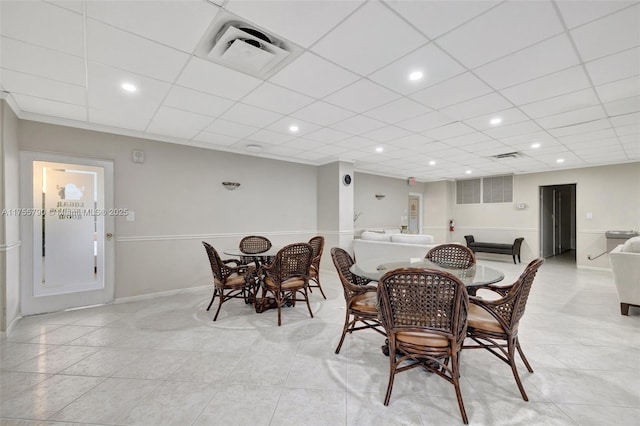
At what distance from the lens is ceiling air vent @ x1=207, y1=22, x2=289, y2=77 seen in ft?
6.42

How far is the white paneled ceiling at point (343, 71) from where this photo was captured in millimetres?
1758

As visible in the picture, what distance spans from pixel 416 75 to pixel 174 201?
13.4ft

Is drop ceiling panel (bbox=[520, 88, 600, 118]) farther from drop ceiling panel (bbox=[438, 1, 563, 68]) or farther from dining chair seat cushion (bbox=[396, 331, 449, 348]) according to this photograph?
dining chair seat cushion (bbox=[396, 331, 449, 348])

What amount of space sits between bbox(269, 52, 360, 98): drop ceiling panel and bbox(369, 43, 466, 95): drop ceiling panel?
11.6 inches

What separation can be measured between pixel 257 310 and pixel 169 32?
10.1ft

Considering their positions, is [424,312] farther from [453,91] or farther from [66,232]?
[66,232]

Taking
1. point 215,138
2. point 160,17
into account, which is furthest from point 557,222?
point 160,17

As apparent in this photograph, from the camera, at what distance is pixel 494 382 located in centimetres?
212

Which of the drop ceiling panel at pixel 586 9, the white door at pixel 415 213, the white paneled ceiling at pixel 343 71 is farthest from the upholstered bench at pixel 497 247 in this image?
the drop ceiling panel at pixel 586 9

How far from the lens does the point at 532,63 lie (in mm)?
2303

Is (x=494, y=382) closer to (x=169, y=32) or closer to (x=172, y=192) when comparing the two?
(x=169, y=32)

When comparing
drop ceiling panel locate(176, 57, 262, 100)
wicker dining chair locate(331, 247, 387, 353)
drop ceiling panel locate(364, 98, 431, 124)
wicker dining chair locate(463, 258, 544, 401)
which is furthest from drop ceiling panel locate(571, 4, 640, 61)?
drop ceiling panel locate(176, 57, 262, 100)

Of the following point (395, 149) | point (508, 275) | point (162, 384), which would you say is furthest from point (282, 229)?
point (508, 275)

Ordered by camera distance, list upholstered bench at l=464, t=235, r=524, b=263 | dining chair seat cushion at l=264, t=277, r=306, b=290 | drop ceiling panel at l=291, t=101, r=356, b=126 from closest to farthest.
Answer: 1. drop ceiling panel at l=291, t=101, r=356, b=126
2. dining chair seat cushion at l=264, t=277, r=306, b=290
3. upholstered bench at l=464, t=235, r=524, b=263
